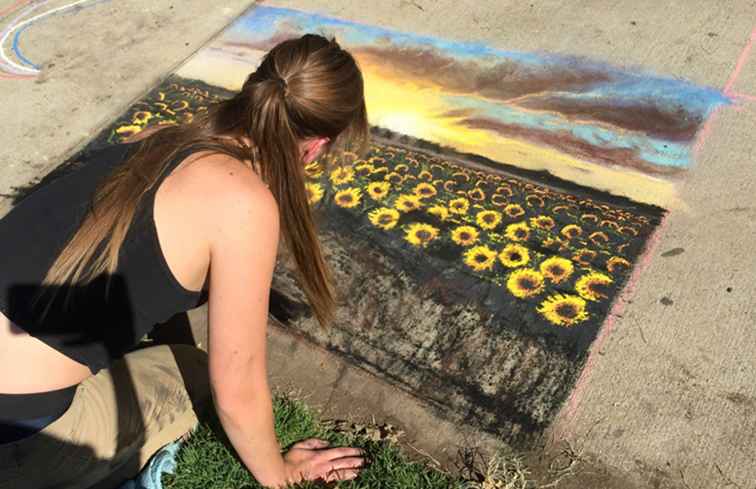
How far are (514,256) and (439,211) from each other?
43 centimetres

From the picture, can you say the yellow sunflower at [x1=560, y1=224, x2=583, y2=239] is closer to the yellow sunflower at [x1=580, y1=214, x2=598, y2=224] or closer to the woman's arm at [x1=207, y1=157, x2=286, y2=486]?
the yellow sunflower at [x1=580, y1=214, x2=598, y2=224]

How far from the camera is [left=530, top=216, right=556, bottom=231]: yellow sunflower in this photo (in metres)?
3.02

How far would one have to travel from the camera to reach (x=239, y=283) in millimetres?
1527

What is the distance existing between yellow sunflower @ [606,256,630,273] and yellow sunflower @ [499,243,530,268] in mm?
324

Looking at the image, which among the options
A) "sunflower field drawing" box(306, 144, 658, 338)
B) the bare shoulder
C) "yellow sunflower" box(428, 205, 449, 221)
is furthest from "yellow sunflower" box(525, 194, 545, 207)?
the bare shoulder

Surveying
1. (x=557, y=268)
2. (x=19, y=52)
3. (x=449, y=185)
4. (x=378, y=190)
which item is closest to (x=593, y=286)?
(x=557, y=268)

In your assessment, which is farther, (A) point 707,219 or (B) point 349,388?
(A) point 707,219

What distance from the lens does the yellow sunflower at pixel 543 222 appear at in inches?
119

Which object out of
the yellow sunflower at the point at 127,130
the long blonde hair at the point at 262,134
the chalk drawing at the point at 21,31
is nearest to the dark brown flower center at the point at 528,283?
the long blonde hair at the point at 262,134

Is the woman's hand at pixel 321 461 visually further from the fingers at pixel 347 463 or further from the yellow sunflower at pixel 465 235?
the yellow sunflower at pixel 465 235

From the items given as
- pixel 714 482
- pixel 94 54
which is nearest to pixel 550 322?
pixel 714 482

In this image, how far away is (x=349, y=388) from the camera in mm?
2518

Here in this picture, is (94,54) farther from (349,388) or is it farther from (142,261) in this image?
(142,261)

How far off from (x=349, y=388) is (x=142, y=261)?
113cm
